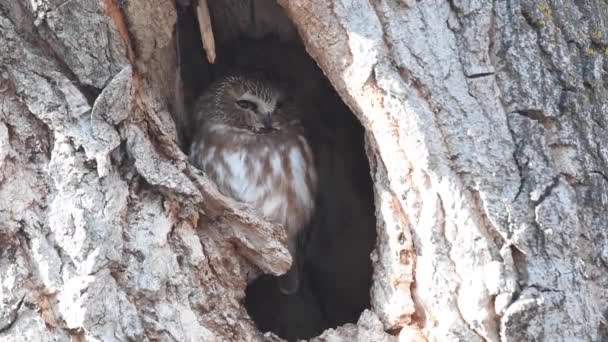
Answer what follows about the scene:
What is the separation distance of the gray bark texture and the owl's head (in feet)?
3.19

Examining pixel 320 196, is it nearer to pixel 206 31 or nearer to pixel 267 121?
pixel 267 121

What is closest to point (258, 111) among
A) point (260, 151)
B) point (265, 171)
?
point (260, 151)

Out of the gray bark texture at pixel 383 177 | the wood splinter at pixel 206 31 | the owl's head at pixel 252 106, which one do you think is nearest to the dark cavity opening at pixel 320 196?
the owl's head at pixel 252 106

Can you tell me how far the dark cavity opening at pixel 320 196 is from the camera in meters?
4.11

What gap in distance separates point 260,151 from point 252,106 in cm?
24

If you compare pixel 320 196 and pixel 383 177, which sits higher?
pixel 383 177

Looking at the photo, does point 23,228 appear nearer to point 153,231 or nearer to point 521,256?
point 153,231

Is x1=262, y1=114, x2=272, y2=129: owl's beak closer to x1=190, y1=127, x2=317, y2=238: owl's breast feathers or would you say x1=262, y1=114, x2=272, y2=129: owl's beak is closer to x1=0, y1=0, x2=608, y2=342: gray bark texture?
x1=190, y1=127, x2=317, y2=238: owl's breast feathers

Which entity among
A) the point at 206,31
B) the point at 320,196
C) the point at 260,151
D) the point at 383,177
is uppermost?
the point at 206,31

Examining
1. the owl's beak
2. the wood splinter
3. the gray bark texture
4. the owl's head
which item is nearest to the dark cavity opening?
the owl's head

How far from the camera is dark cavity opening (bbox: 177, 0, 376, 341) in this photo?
4113mm

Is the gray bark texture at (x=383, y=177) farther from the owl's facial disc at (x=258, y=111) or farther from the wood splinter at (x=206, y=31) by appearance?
the owl's facial disc at (x=258, y=111)

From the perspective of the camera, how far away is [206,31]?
325 cm

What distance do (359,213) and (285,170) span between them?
510 mm
